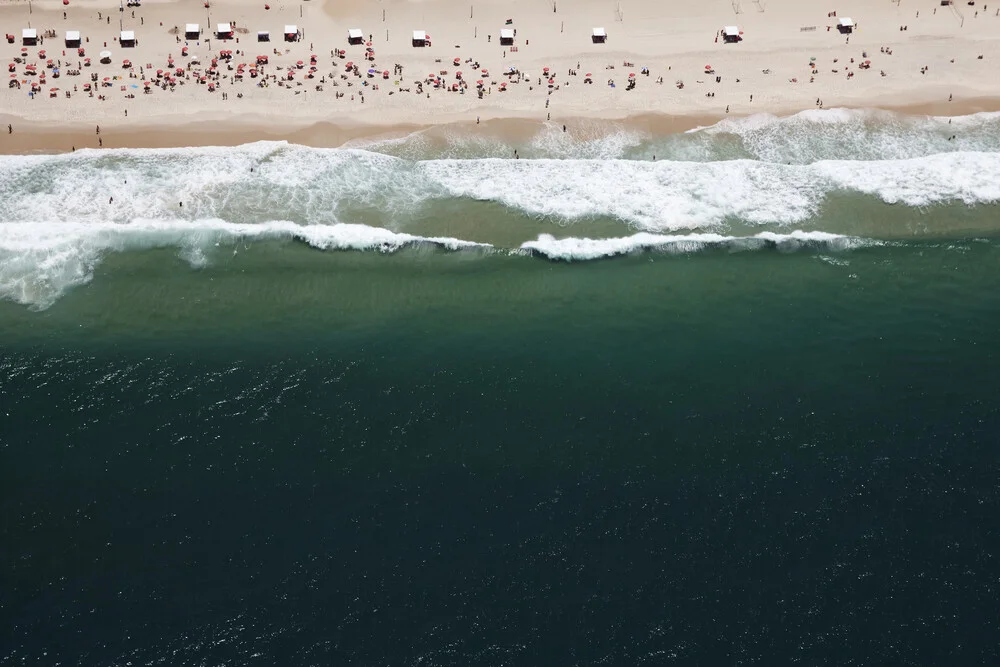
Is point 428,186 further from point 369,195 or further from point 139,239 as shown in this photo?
point 139,239

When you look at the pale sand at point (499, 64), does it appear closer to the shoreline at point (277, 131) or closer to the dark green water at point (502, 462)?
the shoreline at point (277, 131)

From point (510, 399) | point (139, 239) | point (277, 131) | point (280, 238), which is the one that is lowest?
point (510, 399)

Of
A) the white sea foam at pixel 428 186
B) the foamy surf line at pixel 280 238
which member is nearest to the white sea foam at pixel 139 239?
the foamy surf line at pixel 280 238

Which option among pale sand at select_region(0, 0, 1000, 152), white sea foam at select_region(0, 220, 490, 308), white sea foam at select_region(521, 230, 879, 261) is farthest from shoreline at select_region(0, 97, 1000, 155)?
white sea foam at select_region(521, 230, 879, 261)

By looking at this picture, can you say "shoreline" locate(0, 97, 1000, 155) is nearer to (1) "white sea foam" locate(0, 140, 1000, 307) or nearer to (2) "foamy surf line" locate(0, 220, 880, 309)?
(1) "white sea foam" locate(0, 140, 1000, 307)

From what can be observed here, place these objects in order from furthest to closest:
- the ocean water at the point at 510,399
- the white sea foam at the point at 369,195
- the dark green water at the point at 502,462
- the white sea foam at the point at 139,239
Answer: the white sea foam at the point at 369,195 → the white sea foam at the point at 139,239 → the ocean water at the point at 510,399 → the dark green water at the point at 502,462

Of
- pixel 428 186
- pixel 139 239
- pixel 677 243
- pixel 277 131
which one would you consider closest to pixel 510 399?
pixel 677 243
